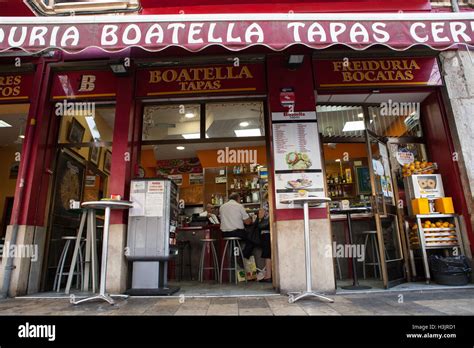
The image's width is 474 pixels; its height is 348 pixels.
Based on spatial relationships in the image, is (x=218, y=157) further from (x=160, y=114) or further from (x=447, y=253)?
(x=447, y=253)

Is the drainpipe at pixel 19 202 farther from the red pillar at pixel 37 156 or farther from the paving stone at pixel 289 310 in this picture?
the paving stone at pixel 289 310

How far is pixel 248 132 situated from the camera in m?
5.16

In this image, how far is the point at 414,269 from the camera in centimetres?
488

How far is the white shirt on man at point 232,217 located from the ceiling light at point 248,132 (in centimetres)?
143

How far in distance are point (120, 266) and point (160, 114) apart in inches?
105

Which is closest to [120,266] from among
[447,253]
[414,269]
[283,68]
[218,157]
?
[283,68]

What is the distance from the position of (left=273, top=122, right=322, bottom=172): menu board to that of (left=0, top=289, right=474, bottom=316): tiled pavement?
178 cm

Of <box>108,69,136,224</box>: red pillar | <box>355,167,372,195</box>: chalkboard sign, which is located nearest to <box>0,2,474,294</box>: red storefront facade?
<box>108,69,136,224</box>: red pillar

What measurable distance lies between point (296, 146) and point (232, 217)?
77.9 inches

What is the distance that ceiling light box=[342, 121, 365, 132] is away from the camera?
17.9 feet

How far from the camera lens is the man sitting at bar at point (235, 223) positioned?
568cm

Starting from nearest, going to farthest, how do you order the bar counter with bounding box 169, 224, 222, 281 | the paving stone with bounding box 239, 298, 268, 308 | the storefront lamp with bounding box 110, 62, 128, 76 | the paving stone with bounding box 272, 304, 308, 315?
the paving stone with bounding box 272, 304, 308, 315 < the paving stone with bounding box 239, 298, 268, 308 < the storefront lamp with bounding box 110, 62, 128, 76 < the bar counter with bounding box 169, 224, 222, 281

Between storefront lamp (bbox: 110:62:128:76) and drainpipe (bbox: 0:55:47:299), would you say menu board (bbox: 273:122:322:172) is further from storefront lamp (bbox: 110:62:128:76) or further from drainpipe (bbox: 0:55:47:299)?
drainpipe (bbox: 0:55:47:299)

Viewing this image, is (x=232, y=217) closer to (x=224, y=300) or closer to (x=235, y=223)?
(x=235, y=223)
